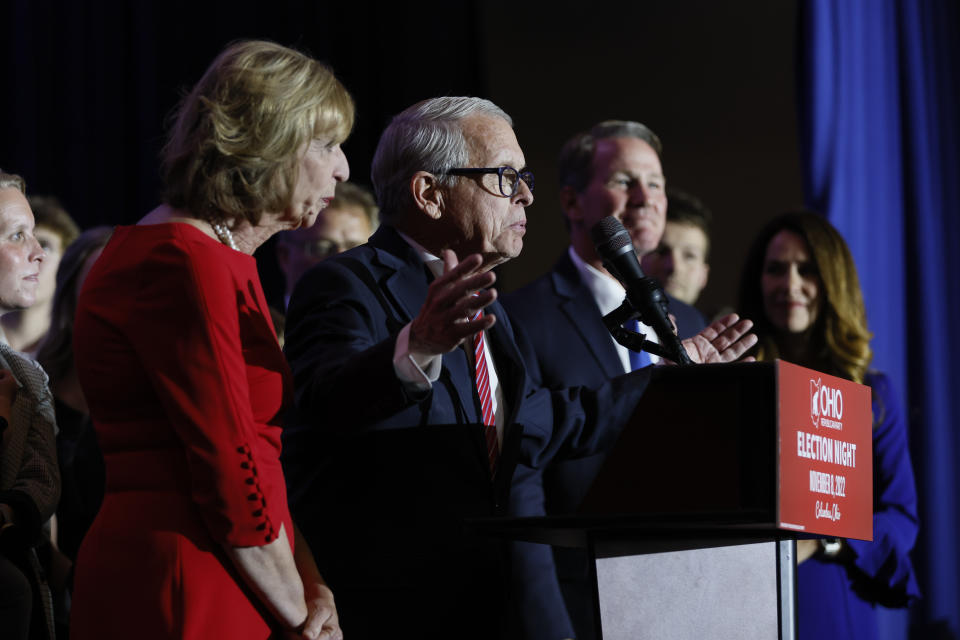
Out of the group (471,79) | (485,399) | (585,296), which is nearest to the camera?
(485,399)

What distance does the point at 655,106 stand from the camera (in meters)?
5.59

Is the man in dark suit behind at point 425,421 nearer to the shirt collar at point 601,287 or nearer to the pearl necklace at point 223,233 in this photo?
the pearl necklace at point 223,233

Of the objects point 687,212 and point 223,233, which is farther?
point 687,212

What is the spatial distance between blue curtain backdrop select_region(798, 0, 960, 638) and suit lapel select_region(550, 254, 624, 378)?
1.41 metres

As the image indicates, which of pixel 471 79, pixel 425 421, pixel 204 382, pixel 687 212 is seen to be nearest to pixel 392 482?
pixel 425 421

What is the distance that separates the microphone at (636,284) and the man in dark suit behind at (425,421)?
20 cm

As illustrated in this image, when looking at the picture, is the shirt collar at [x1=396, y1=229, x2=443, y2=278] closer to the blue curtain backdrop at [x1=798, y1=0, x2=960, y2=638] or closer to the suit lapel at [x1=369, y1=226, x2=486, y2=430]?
the suit lapel at [x1=369, y1=226, x2=486, y2=430]

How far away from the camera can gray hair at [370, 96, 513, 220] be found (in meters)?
2.13

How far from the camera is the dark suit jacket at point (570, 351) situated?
8.36 ft

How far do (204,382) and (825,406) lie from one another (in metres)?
0.81

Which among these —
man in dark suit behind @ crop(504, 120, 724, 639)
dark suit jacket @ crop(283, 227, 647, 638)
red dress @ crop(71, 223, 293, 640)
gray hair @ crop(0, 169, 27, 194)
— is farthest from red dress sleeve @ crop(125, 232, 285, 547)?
man in dark suit behind @ crop(504, 120, 724, 639)

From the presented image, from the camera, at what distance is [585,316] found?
2.86m

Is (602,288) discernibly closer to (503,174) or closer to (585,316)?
(585,316)

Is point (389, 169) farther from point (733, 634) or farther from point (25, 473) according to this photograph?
point (733, 634)
